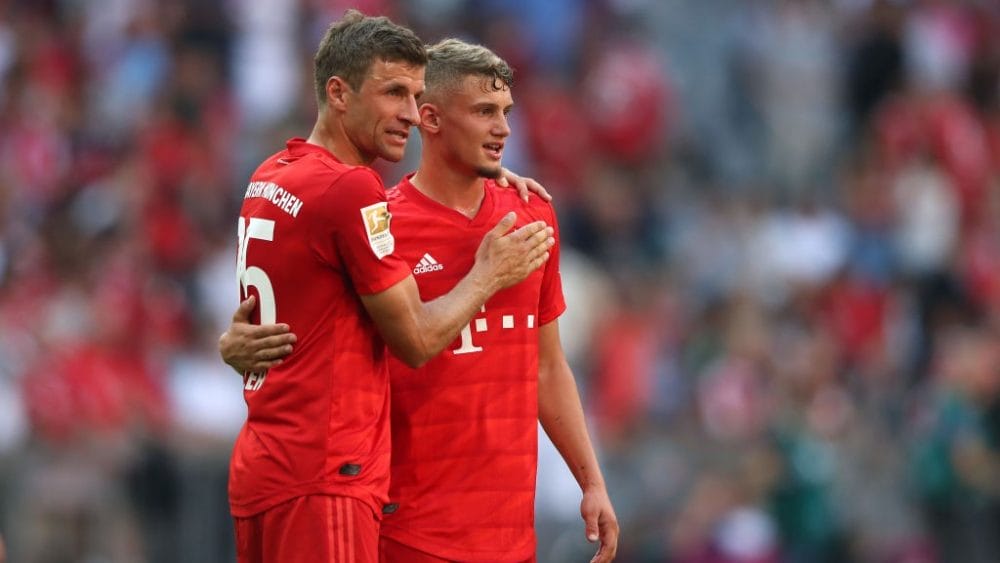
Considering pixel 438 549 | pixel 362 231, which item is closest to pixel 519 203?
pixel 362 231

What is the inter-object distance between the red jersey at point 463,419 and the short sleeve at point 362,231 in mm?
594

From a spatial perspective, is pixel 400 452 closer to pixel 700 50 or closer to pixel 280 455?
pixel 280 455

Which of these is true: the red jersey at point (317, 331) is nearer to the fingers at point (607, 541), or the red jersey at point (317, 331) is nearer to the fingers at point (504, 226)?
the fingers at point (504, 226)

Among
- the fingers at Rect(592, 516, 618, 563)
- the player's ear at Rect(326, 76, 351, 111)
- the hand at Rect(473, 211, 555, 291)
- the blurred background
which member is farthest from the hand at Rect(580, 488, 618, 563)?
the blurred background

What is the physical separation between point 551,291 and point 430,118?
774 millimetres

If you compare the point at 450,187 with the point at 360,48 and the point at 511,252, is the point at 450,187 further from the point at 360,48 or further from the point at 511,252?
the point at 360,48

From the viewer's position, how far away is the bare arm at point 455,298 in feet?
19.1

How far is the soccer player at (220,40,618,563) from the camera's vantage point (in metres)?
6.32

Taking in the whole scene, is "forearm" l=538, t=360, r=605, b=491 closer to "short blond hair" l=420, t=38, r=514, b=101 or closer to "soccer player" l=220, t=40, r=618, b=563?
"soccer player" l=220, t=40, r=618, b=563

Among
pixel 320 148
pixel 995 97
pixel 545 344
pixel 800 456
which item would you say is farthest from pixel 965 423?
pixel 320 148

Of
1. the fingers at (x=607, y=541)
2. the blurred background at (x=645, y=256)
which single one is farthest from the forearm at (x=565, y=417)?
the blurred background at (x=645, y=256)

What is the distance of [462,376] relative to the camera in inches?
251

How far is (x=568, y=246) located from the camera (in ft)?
44.4

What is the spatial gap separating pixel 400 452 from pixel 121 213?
7.95m
